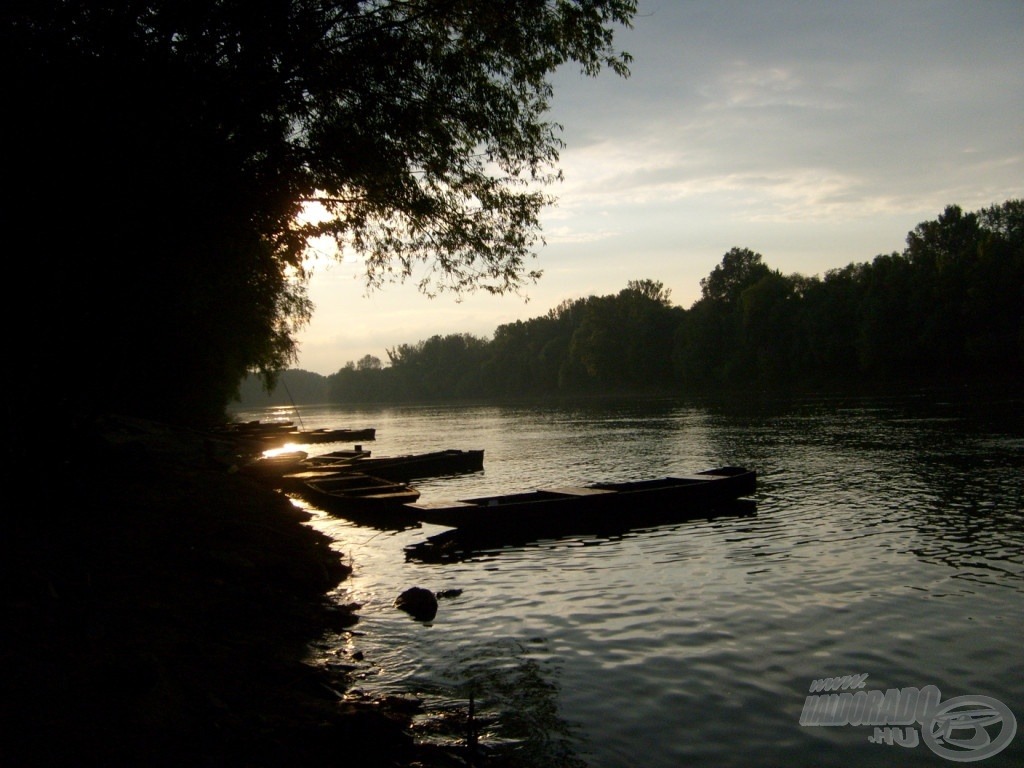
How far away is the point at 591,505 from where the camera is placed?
67.2 ft

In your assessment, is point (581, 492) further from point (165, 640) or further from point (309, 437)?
point (309, 437)

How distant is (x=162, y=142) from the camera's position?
11750mm

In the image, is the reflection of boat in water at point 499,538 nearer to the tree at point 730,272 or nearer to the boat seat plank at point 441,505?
the boat seat plank at point 441,505

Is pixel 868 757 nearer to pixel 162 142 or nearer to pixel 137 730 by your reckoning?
pixel 137 730

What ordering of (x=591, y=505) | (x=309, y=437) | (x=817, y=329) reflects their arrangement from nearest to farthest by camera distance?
(x=591, y=505)
(x=309, y=437)
(x=817, y=329)

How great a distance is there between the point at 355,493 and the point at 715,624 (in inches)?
578

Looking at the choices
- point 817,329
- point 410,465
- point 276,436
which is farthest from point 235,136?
point 817,329

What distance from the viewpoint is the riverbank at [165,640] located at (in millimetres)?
6137

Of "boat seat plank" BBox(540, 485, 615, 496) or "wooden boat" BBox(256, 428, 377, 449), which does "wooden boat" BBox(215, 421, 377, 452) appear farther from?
"boat seat plank" BBox(540, 485, 615, 496)

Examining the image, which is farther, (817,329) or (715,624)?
(817,329)

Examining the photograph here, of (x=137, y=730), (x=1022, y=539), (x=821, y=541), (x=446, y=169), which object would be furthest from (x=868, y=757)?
(x=446, y=169)

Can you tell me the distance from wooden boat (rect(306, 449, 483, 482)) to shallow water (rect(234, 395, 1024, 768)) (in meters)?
9.87

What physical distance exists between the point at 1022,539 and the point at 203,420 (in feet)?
168

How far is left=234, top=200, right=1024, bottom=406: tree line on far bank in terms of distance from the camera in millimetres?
92125
